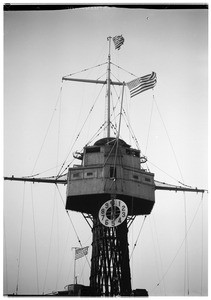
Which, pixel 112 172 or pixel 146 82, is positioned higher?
pixel 146 82

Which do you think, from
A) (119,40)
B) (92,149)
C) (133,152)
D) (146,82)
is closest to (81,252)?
(92,149)

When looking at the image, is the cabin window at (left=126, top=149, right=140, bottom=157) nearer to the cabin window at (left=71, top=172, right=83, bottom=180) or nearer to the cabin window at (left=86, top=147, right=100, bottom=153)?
the cabin window at (left=86, top=147, right=100, bottom=153)

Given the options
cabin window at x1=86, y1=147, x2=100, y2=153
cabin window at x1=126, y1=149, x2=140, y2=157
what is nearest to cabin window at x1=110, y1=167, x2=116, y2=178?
cabin window at x1=86, y1=147, x2=100, y2=153

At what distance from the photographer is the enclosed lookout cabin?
89.2ft

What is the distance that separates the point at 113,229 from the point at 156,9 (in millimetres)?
17374

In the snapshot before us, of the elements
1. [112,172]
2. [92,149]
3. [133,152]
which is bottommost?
[112,172]

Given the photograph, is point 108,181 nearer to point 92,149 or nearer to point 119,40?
point 92,149

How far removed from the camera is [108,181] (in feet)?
89.1

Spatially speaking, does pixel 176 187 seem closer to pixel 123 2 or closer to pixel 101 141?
pixel 101 141

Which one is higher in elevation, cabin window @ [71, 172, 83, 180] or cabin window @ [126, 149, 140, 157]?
cabin window @ [126, 149, 140, 157]

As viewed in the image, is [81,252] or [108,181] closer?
[108,181]

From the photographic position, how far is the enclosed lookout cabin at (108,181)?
1071 inches

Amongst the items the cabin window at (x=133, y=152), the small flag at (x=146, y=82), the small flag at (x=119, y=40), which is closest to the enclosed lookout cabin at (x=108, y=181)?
the cabin window at (x=133, y=152)

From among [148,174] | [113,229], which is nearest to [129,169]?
[148,174]
